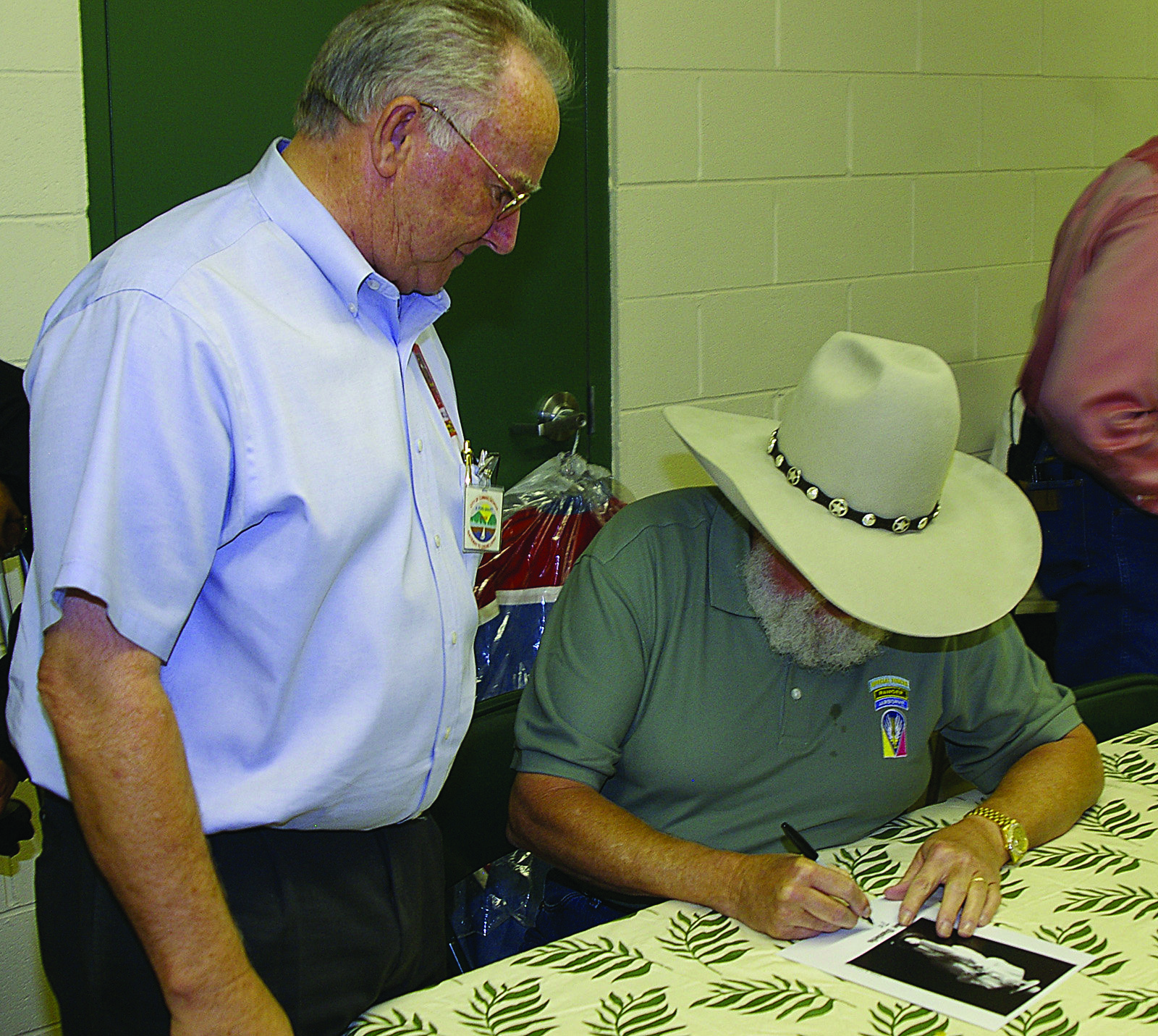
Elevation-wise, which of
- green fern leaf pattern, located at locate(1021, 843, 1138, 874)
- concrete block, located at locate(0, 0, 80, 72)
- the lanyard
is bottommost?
green fern leaf pattern, located at locate(1021, 843, 1138, 874)

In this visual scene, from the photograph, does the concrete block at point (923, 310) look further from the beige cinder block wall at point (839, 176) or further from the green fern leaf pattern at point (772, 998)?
the green fern leaf pattern at point (772, 998)

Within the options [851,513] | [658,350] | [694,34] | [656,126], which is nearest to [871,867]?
[851,513]

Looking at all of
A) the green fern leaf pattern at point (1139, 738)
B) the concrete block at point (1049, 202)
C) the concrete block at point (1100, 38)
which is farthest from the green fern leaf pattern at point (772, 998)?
the concrete block at point (1100, 38)

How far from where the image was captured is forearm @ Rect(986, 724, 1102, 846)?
1.60 metres

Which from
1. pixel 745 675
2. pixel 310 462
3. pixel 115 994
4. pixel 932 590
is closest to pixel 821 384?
pixel 932 590

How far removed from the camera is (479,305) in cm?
256

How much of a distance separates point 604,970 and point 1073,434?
5.36 ft

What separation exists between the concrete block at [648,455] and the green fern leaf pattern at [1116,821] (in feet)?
4.01

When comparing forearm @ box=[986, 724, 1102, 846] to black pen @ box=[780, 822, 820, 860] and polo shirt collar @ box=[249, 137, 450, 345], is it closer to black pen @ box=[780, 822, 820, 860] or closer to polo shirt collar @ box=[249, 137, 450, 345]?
black pen @ box=[780, 822, 820, 860]

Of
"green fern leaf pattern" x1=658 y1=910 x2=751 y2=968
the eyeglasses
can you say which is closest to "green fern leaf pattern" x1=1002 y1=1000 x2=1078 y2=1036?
"green fern leaf pattern" x1=658 y1=910 x2=751 y2=968

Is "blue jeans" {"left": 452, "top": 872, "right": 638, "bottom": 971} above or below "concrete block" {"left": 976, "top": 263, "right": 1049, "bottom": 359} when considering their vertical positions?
below

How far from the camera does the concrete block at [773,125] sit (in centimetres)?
279

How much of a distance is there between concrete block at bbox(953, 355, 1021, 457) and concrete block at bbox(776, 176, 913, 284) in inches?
15.4

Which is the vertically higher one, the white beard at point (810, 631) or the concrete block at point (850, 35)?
the concrete block at point (850, 35)
